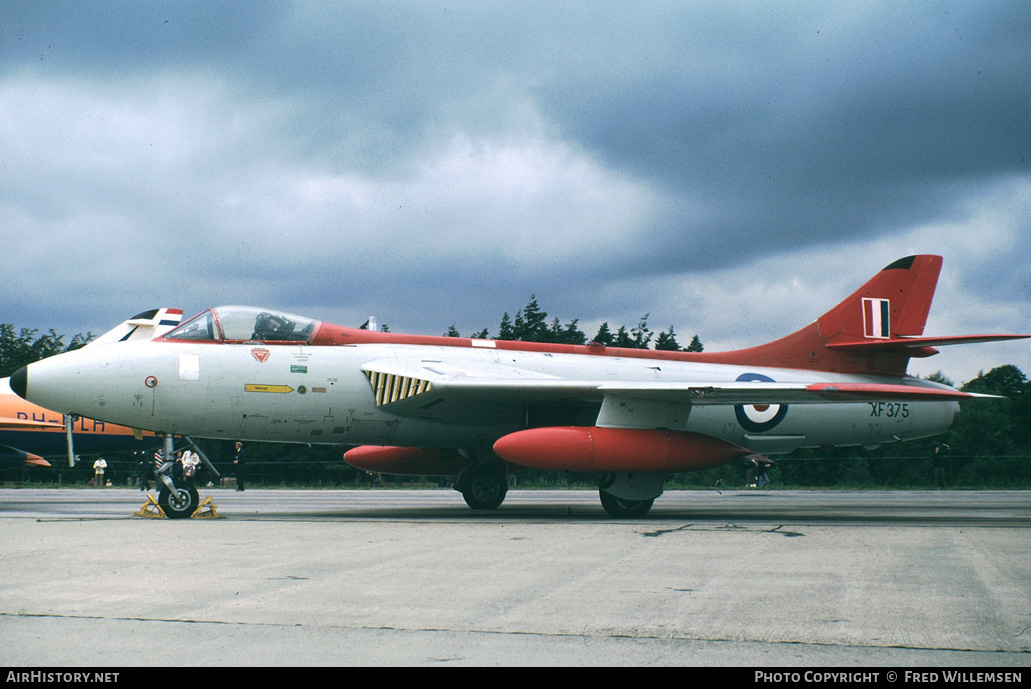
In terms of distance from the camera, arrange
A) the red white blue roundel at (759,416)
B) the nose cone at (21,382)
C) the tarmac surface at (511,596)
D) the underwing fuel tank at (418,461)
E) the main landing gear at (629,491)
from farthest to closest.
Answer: the underwing fuel tank at (418,461) < the red white blue roundel at (759,416) < the main landing gear at (629,491) < the nose cone at (21,382) < the tarmac surface at (511,596)

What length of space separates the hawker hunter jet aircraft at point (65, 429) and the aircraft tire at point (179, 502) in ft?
34.8

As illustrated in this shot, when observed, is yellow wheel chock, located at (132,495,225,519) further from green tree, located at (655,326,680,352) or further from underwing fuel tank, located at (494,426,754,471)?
green tree, located at (655,326,680,352)

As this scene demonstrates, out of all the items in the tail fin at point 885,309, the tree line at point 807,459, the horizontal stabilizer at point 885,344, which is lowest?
the tree line at point 807,459

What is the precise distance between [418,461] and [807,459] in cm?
2358

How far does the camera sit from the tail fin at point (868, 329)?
17.0 metres

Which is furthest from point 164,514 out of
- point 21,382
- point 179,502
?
point 21,382

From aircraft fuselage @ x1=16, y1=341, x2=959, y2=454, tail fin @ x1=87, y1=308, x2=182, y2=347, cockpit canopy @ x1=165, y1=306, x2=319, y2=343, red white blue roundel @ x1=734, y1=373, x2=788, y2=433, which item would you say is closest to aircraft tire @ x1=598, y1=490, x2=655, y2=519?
aircraft fuselage @ x1=16, y1=341, x2=959, y2=454

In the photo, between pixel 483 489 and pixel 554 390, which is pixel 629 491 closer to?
pixel 554 390

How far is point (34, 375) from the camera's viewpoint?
12.2 meters

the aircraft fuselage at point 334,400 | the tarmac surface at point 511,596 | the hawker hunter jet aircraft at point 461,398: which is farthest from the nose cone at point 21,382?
the tarmac surface at point 511,596

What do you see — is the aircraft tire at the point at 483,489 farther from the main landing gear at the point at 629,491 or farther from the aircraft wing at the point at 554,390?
the main landing gear at the point at 629,491

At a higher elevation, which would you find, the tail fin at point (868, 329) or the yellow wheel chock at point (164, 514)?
the tail fin at point (868, 329)

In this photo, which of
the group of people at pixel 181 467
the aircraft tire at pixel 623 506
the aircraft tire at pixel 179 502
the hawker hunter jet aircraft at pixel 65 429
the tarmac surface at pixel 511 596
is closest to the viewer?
the tarmac surface at pixel 511 596

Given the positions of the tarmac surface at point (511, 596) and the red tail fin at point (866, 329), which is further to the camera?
the red tail fin at point (866, 329)
